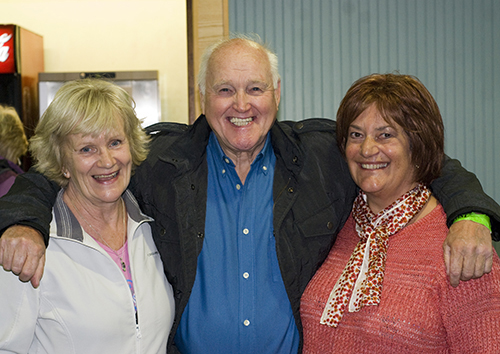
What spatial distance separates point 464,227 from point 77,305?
121cm

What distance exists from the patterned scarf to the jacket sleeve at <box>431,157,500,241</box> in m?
0.06

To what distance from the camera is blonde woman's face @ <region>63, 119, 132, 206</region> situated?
1.65 m

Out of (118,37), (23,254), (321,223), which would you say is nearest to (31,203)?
(23,254)

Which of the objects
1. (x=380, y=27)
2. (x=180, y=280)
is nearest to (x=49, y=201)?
(x=180, y=280)

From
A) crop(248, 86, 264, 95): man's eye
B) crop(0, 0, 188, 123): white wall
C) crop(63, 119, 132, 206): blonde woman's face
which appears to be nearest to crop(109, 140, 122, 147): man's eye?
crop(63, 119, 132, 206): blonde woman's face

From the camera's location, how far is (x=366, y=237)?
1.76 meters

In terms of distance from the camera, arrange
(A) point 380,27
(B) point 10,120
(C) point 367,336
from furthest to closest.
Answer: (B) point 10,120 < (A) point 380,27 < (C) point 367,336

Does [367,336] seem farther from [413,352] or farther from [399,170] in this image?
[399,170]

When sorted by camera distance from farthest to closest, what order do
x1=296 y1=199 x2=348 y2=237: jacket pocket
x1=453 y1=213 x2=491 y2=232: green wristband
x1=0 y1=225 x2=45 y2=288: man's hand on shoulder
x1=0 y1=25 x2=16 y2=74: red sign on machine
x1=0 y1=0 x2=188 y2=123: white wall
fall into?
x1=0 y1=0 x2=188 y2=123: white wall < x1=0 y1=25 x2=16 y2=74: red sign on machine < x1=296 y1=199 x2=348 y2=237: jacket pocket < x1=453 y1=213 x2=491 y2=232: green wristband < x1=0 y1=225 x2=45 y2=288: man's hand on shoulder

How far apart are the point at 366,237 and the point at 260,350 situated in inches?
21.4

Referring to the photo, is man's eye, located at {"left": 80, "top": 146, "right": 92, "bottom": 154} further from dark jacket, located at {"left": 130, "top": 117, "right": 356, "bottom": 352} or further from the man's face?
the man's face

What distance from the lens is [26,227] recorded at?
1.52 metres

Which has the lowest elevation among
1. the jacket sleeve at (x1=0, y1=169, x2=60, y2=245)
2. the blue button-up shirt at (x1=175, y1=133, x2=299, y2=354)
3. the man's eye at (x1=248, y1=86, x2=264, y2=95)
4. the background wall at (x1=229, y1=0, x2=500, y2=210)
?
the blue button-up shirt at (x1=175, y1=133, x2=299, y2=354)

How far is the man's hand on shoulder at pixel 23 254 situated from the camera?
1431mm
